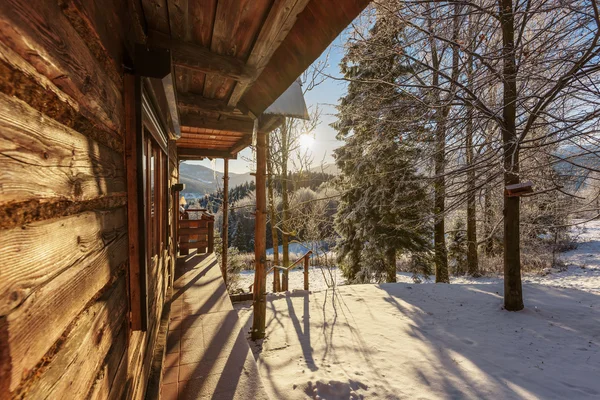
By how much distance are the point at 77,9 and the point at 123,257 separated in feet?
3.52

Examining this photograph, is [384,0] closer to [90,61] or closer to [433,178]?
[433,178]

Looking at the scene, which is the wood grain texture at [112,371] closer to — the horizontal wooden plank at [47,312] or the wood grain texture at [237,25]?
the horizontal wooden plank at [47,312]

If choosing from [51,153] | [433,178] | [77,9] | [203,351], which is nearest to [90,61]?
[77,9]

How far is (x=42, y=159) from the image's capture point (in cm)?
65

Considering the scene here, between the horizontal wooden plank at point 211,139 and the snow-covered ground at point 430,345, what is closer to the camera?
the snow-covered ground at point 430,345

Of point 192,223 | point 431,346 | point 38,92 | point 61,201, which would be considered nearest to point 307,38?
point 38,92

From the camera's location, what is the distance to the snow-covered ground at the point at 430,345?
11.1ft

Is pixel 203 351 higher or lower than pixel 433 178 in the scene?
lower

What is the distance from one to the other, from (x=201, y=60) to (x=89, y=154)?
149cm

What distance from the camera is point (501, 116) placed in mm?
5316

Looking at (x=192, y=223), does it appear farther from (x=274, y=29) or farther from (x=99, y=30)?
A: (x=99, y=30)

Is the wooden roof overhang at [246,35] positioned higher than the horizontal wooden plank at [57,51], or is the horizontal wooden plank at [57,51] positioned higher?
the wooden roof overhang at [246,35]

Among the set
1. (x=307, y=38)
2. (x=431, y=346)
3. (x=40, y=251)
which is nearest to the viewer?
(x=40, y=251)

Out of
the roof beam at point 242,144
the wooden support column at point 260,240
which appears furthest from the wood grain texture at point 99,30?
the roof beam at point 242,144
